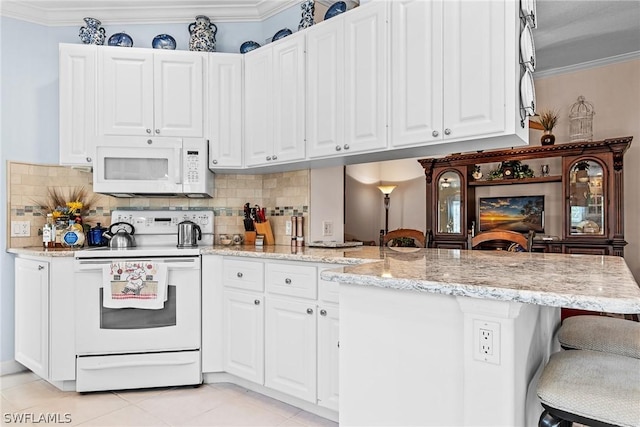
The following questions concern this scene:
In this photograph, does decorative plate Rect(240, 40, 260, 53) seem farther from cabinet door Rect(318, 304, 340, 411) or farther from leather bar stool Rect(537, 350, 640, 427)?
leather bar stool Rect(537, 350, 640, 427)

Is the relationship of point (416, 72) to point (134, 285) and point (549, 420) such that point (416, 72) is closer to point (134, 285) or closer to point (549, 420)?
point (549, 420)

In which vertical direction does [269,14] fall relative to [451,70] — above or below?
above

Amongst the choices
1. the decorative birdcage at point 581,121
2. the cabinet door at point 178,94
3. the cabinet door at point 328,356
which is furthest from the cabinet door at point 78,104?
the decorative birdcage at point 581,121

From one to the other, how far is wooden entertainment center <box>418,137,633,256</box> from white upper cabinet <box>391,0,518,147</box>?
313 centimetres

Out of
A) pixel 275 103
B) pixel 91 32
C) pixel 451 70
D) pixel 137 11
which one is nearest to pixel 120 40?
pixel 91 32

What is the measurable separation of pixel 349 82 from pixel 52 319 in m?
2.40

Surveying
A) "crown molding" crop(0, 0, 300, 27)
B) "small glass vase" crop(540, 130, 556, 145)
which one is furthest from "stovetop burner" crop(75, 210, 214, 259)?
"small glass vase" crop(540, 130, 556, 145)

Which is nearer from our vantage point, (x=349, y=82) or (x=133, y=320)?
(x=349, y=82)

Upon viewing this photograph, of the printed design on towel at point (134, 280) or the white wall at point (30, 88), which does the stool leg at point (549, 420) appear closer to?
the printed design on towel at point (134, 280)

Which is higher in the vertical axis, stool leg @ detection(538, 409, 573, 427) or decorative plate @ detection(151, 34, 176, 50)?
decorative plate @ detection(151, 34, 176, 50)

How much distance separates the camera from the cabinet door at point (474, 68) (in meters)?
1.99

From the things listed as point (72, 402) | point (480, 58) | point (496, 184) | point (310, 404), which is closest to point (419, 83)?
point (480, 58)

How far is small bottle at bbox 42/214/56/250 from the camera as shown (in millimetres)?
3070

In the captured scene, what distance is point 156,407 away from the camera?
96.7 inches
